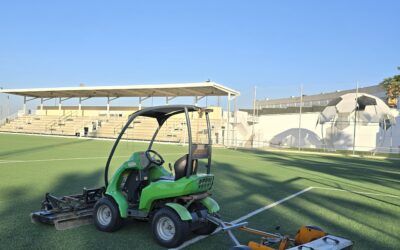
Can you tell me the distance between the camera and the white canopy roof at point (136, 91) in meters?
37.2

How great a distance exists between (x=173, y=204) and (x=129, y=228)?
1158 millimetres

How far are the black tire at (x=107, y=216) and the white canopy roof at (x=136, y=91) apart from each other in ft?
97.7

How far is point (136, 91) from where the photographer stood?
43.7 meters

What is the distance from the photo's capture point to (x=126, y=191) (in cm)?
558

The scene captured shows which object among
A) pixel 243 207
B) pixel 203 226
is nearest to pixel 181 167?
pixel 203 226

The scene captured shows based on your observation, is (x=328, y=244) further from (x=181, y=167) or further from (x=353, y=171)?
(x=353, y=171)

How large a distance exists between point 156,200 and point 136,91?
39.5 m

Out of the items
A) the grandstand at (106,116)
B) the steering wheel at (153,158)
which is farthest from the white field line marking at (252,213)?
the grandstand at (106,116)

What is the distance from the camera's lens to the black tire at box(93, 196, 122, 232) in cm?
525

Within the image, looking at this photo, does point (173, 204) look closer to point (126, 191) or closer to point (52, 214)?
point (126, 191)

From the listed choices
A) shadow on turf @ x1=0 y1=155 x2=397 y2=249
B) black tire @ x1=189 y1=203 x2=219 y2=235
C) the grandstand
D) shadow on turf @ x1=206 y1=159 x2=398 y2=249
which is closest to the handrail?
the grandstand

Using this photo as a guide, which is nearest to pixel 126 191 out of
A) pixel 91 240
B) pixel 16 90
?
pixel 91 240

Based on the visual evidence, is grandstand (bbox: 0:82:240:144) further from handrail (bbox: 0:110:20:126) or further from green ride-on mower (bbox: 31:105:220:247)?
green ride-on mower (bbox: 31:105:220:247)

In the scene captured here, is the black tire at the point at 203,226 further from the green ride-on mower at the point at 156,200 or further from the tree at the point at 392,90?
the tree at the point at 392,90
